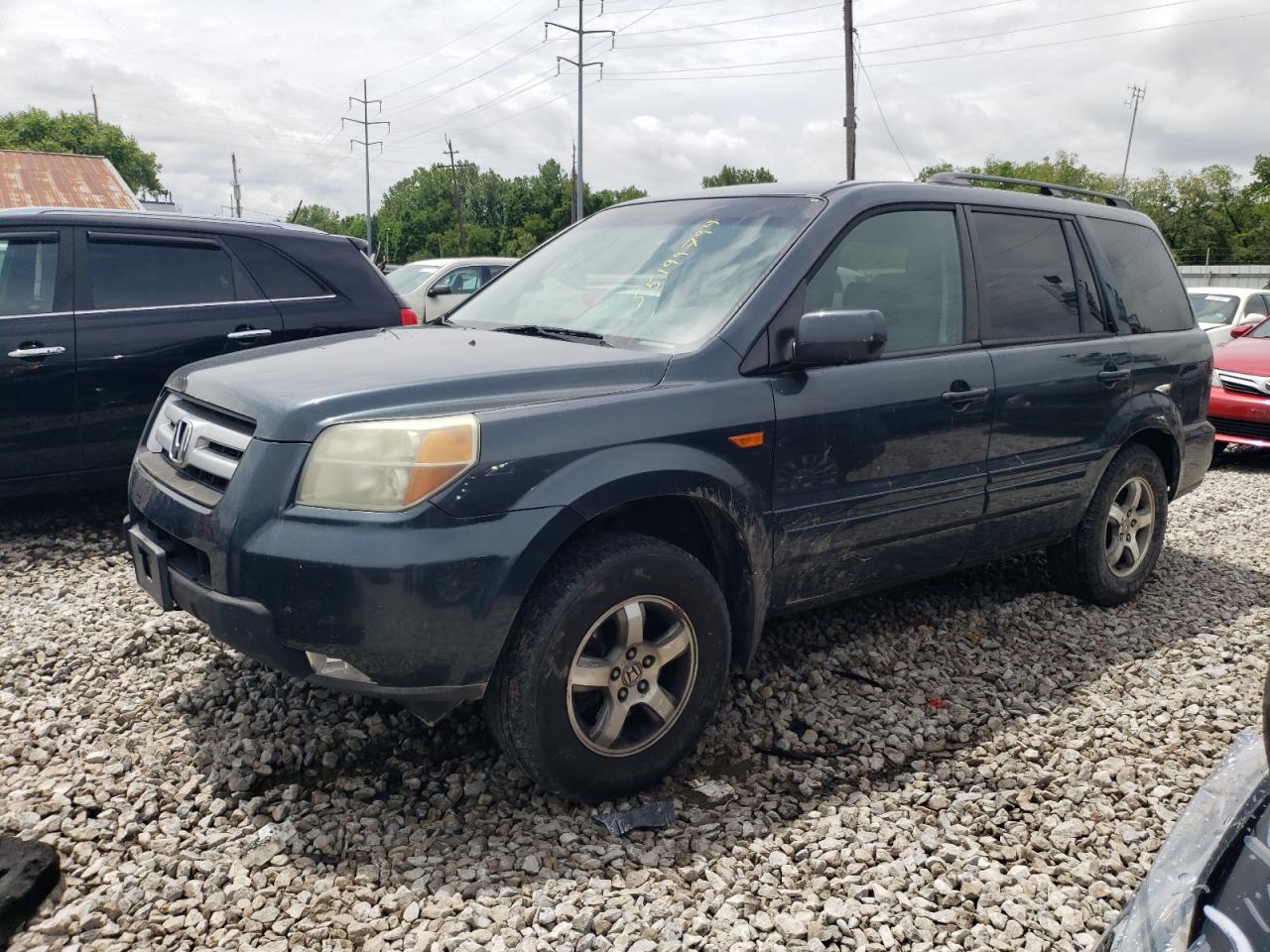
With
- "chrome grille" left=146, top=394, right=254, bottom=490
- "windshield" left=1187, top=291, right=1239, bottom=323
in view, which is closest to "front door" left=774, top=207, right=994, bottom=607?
"chrome grille" left=146, top=394, right=254, bottom=490

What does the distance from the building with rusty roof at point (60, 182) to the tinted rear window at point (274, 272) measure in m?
24.7

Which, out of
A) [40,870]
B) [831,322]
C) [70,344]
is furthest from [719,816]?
[70,344]

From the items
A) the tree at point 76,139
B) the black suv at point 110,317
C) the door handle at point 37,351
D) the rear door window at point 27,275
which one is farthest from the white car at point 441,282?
the tree at point 76,139

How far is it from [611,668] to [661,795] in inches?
20.4

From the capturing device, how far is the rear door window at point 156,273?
18.1 feet

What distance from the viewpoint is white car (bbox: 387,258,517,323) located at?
1459cm

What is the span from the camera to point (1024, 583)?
17.0ft

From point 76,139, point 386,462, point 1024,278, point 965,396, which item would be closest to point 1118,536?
point 1024,278

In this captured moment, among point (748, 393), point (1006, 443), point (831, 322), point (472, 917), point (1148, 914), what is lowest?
point (472, 917)

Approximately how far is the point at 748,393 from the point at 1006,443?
142cm

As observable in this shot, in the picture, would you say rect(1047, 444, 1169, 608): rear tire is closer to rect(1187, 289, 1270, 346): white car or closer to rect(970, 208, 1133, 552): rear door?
rect(970, 208, 1133, 552): rear door

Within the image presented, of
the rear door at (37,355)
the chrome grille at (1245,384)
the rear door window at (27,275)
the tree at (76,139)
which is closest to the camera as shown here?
the rear door at (37,355)

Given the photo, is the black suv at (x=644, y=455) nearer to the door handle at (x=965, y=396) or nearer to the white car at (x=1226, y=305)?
the door handle at (x=965, y=396)

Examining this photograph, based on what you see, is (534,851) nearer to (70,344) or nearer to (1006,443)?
(1006,443)
